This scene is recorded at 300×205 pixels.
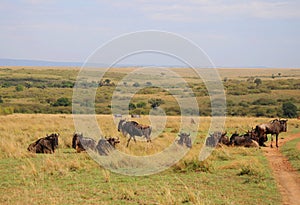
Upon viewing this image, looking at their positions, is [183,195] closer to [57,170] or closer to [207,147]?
[57,170]

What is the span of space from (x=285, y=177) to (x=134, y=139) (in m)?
8.13

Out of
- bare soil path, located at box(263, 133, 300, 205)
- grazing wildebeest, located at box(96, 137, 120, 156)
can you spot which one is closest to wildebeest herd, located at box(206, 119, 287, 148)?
bare soil path, located at box(263, 133, 300, 205)

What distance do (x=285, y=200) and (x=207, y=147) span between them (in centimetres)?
938

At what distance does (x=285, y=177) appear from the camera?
13.9 m

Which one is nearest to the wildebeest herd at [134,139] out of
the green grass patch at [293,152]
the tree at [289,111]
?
the green grass patch at [293,152]

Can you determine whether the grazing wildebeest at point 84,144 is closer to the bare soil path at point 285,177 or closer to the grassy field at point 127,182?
the grassy field at point 127,182

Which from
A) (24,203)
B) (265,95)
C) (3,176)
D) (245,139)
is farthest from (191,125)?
(265,95)

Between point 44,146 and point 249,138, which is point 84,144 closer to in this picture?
point 44,146

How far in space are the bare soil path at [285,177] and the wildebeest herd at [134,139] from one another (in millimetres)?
1632

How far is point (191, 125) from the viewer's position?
3319 centimetres

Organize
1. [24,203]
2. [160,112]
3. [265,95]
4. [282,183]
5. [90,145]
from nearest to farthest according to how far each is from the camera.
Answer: [24,203]
[282,183]
[90,145]
[160,112]
[265,95]

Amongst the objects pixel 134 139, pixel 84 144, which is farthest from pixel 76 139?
pixel 134 139

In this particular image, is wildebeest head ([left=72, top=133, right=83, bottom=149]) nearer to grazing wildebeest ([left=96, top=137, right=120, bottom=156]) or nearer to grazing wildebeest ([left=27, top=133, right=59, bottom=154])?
grazing wildebeest ([left=27, top=133, right=59, bottom=154])

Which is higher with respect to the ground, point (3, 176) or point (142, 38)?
point (142, 38)
